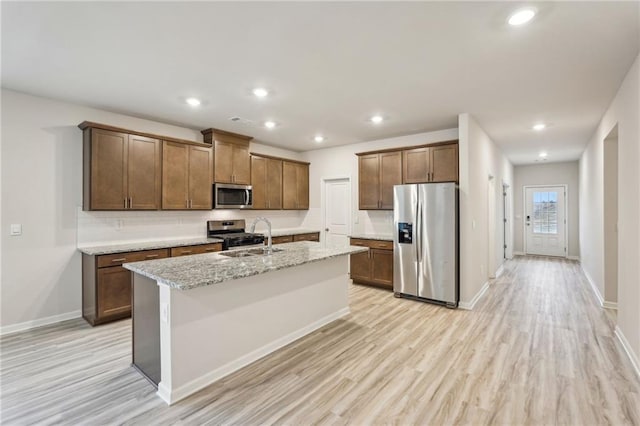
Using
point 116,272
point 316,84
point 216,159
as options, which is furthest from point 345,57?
point 116,272

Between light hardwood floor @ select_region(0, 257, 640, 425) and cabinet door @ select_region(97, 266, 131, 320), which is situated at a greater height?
cabinet door @ select_region(97, 266, 131, 320)

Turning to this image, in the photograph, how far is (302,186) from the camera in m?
6.66

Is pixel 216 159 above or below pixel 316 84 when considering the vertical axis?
below

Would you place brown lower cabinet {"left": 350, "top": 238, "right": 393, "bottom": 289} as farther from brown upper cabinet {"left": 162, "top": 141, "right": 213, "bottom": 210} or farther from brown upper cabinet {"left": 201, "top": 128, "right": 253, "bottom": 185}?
brown upper cabinet {"left": 162, "top": 141, "right": 213, "bottom": 210}

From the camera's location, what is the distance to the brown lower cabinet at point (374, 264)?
508 cm

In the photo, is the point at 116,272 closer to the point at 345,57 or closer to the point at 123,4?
the point at 123,4

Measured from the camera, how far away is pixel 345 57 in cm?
263

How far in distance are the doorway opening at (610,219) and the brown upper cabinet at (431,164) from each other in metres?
1.84

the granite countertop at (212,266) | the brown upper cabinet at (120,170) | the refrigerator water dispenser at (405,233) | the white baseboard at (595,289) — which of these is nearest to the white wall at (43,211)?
the brown upper cabinet at (120,170)

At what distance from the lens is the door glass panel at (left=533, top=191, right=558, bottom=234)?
857 cm

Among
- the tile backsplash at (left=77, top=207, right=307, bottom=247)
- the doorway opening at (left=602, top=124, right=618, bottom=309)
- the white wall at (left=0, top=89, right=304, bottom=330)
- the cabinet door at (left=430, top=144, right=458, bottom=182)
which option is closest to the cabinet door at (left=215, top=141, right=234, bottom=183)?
the tile backsplash at (left=77, top=207, right=307, bottom=247)

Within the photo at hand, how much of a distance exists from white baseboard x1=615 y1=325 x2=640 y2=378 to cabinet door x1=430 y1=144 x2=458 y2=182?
96.0 inches

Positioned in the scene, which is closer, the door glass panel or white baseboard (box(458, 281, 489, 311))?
white baseboard (box(458, 281, 489, 311))

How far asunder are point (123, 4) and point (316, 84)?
1.74 metres
